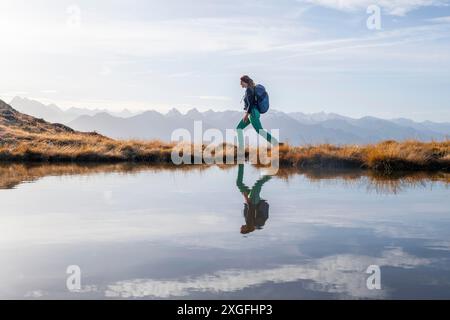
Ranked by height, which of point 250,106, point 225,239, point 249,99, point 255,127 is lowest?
point 225,239

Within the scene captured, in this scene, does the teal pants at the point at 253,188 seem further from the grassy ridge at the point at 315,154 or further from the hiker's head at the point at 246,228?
the grassy ridge at the point at 315,154

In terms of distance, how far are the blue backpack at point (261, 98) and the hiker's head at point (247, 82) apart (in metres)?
0.18

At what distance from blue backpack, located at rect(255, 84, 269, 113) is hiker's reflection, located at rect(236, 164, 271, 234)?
14.6ft

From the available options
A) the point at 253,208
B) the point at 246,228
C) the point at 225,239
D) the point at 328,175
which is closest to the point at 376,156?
the point at 328,175

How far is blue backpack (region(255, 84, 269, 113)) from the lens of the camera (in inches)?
674

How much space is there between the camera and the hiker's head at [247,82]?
55.6 feet

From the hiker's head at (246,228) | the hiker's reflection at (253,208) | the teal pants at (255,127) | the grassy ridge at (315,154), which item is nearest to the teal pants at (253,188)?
the hiker's reflection at (253,208)

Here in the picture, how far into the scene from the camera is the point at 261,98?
17156 mm

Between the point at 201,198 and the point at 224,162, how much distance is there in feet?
32.2

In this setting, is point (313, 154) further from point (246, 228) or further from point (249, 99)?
point (246, 228)

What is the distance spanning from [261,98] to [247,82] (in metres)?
0.64
